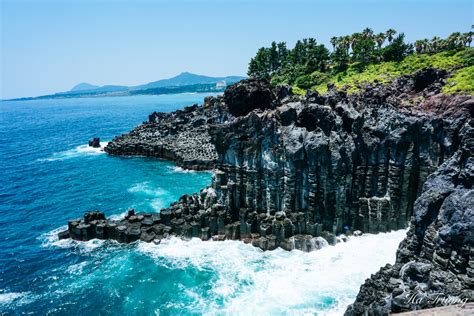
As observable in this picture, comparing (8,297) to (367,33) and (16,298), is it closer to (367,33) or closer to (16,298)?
(16,298)

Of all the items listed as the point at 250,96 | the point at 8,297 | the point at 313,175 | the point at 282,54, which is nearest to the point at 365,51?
the point at 282,54

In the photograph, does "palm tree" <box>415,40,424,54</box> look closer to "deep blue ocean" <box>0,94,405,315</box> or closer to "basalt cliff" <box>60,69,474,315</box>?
"basalt cliff" <box>60,69,474,315</box>

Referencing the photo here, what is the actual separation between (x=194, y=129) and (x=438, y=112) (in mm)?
58907

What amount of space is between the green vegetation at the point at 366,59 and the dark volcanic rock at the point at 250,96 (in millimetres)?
21743

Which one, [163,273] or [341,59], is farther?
[341,59]

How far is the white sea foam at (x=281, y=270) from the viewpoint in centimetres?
2531

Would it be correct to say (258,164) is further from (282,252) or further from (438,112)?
(438,112)

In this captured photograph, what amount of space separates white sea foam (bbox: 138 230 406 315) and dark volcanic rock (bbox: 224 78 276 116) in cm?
2479

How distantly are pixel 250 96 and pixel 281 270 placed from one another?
3009 centimetres

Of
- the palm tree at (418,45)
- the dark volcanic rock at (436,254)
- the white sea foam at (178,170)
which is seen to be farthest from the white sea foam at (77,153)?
the palm tree at (418,45)

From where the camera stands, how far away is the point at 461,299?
15.5 m

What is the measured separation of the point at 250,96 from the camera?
51.6 metres

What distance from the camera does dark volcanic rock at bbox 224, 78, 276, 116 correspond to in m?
51.1

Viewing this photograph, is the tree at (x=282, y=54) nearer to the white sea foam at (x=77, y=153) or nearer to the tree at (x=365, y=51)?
the tree at (x=365, y=51)
